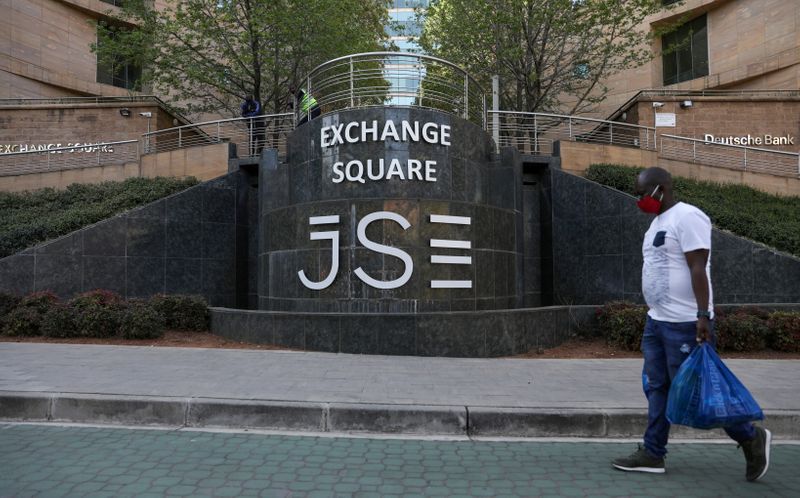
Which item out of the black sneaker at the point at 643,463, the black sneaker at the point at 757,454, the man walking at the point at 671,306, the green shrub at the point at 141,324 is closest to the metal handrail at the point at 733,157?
the green shrub at the point at 141,324

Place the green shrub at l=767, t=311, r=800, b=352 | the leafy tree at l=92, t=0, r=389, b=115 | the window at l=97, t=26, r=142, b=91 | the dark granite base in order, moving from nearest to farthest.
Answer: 1. the dark granite base
2. the green shrub at l=767, t=311, r=800, b=352
3. the leafy tree at l=92, t=0, r=389, b=115
4. the window at l=97, t=26, r=142, b=91

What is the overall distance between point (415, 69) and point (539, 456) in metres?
8.29

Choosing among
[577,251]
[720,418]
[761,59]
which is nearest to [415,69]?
[577,251]

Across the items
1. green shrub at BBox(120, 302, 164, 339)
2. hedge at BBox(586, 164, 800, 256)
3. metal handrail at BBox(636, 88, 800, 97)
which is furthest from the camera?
metal handrail at BBox(636, 88, 800, 97)

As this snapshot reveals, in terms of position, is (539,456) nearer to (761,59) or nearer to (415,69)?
(415,69)

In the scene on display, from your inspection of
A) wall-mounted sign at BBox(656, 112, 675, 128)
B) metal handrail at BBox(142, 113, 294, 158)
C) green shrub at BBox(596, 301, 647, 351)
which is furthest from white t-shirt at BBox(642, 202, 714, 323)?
wall-mounted sign at BBox(656, 112, 675, 128)

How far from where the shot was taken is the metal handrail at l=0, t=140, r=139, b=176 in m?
19.3

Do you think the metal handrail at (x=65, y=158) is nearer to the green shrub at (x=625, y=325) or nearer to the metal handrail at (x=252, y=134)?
the metal handrail at (x=252, y=134)

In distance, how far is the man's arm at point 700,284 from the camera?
3.71 metres

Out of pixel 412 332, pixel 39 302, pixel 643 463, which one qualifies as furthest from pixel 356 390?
pixel 39 302

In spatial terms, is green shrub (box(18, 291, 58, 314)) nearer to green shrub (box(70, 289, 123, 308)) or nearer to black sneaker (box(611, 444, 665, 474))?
green shrub (box(70, 289, 123, 308))

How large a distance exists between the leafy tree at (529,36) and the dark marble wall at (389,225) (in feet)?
35.6

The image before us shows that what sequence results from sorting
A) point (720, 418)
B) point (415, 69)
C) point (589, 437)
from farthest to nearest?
point (415, 69), point (589, 437), point (720, 418)

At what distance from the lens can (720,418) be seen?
139 inches
